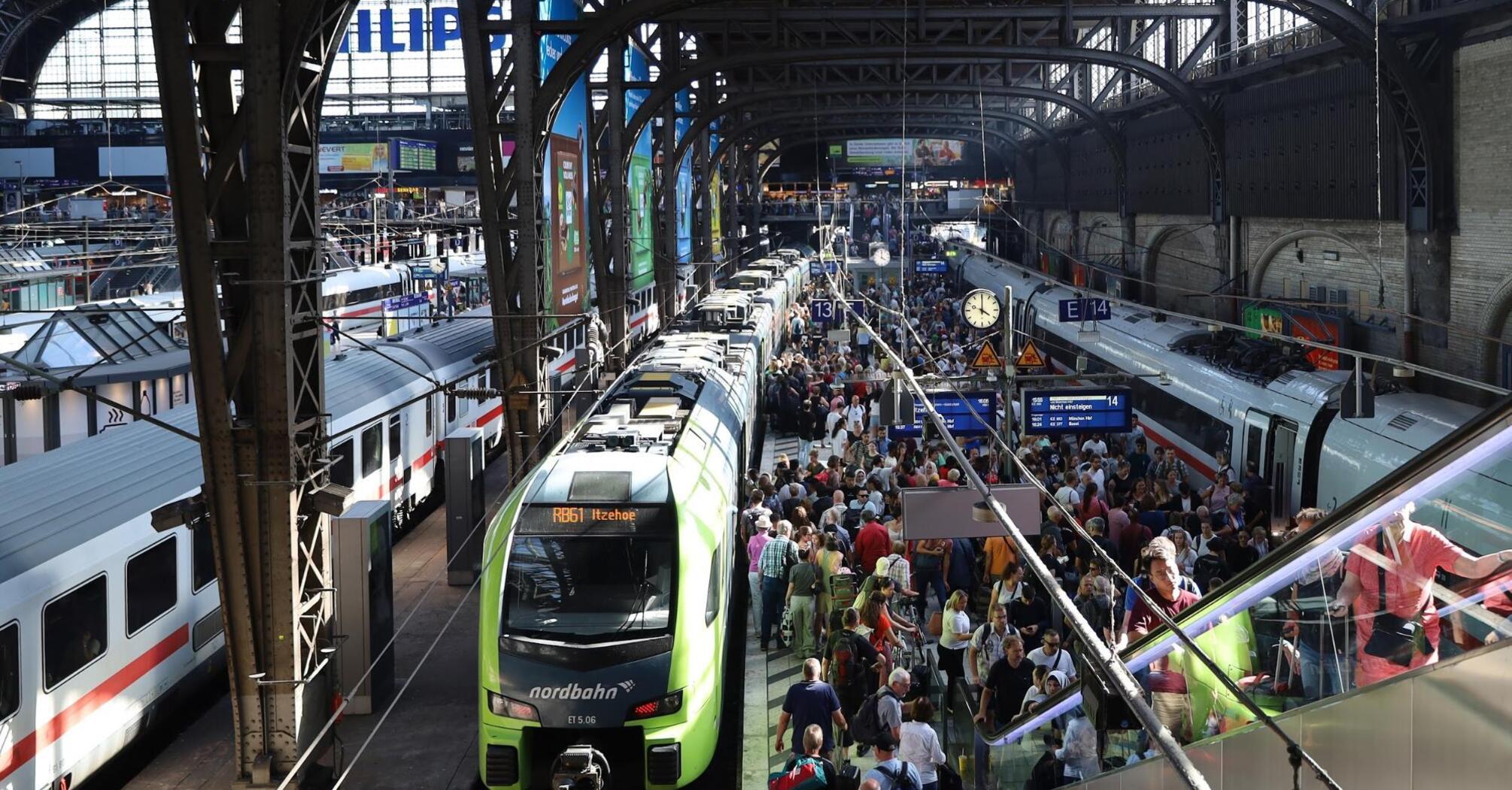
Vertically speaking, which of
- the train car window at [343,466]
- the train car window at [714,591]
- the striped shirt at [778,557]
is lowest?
the striped shirt at [778,557]

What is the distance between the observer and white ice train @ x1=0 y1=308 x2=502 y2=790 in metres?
9.20

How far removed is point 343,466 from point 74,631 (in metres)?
6.18

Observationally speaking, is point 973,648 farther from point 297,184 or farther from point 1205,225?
point 1205,225

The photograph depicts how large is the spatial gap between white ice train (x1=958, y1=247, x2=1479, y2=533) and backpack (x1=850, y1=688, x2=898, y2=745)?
447 cm

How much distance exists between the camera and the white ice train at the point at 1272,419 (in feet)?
47.9

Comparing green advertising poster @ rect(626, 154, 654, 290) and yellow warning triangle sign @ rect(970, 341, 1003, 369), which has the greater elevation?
green advertising poster @ rect(626, 154, 654, 290)

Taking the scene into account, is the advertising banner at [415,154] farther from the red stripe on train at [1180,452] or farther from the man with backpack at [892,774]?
the man with backpack at [892,774]

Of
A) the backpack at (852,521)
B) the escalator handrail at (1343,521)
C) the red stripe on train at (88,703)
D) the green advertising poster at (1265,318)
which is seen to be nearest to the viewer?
the escalator handrail at (1343,521)

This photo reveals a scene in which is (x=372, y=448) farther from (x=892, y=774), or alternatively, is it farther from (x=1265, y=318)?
(x=1265, y=318)

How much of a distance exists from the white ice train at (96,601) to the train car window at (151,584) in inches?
0.5

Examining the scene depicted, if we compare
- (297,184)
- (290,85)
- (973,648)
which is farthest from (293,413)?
(973,648)

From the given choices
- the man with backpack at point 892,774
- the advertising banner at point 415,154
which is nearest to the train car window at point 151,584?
the man with backpack at point 892,774

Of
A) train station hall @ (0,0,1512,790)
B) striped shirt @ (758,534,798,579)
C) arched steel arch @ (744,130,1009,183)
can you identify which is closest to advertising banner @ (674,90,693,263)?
train station hall @ (0,0,1512,790)

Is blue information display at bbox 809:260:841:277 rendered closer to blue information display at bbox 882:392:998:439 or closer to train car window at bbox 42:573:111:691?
blue information display at bbox 882:392:998:439
